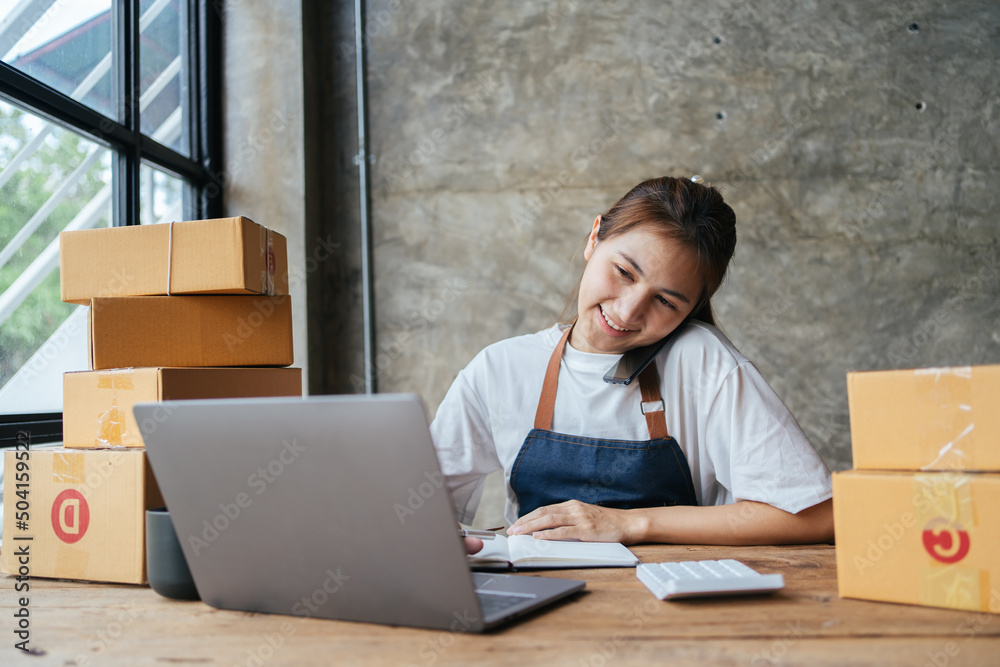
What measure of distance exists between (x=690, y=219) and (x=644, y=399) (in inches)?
15.2

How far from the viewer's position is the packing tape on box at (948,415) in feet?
2.45

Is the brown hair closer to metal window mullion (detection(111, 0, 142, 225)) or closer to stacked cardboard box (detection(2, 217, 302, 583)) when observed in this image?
stacked cardboard box (detection(2, 217, 302, 583))

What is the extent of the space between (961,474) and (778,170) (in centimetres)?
241

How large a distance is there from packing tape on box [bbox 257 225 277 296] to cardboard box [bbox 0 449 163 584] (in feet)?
1.13

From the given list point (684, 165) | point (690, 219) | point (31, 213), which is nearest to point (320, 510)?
point (690, 219)

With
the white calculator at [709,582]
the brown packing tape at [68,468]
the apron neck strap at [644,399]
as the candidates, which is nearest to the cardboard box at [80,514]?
the brown packing tape at [68,468]

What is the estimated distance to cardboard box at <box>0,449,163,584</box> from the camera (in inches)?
39.2

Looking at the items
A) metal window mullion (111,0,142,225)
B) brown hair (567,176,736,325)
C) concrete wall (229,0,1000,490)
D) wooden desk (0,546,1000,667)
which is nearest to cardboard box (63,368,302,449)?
wooden desk (0,546,1000,667)

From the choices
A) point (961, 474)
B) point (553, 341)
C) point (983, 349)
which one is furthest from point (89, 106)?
point (983, 349)

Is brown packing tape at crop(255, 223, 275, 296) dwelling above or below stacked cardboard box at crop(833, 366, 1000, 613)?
above

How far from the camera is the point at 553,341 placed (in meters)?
1.71

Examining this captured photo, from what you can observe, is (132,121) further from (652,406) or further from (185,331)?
(652,406)

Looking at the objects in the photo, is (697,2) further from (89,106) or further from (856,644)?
(856,644)

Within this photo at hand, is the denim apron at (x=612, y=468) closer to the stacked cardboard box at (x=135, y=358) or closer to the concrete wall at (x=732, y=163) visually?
the stacked cardboard box at (x=135, y=358)
